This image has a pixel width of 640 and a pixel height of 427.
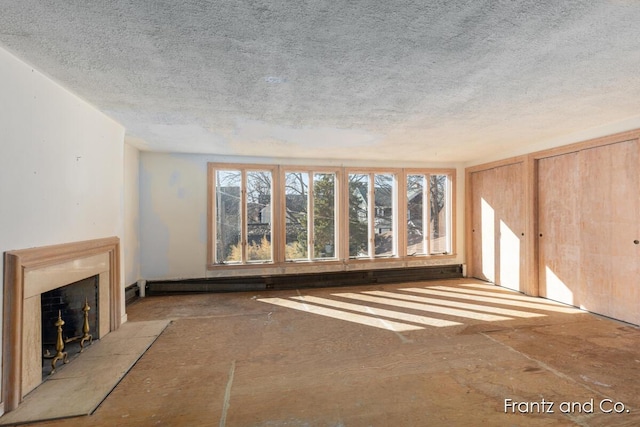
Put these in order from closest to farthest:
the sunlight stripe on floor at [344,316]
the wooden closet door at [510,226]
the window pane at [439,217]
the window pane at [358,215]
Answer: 1. the sunlight stripe on floor at [344,316]
2. the wooden closet door at [510,226]
3. the window pane at [358,215]
4. the window pane at [439,217]

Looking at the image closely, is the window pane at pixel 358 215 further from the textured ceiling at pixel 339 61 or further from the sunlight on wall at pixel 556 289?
the sunlight on wall at pixel 556 289

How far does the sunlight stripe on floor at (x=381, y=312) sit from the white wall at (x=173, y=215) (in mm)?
1685

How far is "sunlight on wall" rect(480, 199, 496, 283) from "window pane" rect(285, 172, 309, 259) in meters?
3.52

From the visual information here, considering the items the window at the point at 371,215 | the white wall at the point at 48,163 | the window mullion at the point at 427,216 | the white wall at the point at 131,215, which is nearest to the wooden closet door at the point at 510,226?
the window mullion at the point at 427,216

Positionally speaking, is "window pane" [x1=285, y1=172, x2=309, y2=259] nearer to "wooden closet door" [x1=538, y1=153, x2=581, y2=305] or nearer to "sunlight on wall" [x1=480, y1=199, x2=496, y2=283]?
"sunlight on wall" [x1=480, y1=199, x2=496, y2=283]

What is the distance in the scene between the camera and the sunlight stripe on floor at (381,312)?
11.7 feet

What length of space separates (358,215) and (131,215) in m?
3.98

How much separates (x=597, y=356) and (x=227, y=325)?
12.4ft


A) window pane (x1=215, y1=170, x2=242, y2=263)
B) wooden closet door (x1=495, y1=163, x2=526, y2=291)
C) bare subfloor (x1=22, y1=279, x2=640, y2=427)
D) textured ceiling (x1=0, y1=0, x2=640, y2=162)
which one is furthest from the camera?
window pane (x1=215, y1=170, x2=242, y2=263)

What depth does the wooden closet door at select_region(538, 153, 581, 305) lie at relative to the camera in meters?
4.12

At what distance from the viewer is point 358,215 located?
5.91 m

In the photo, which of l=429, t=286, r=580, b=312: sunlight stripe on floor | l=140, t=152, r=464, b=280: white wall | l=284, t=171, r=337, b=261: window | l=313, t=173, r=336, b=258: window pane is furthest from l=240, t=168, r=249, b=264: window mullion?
l=429, t=286, r=580, b=312: sunlight stripe on floor

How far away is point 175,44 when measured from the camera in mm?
1890

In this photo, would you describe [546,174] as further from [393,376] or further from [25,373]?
[25,373]
